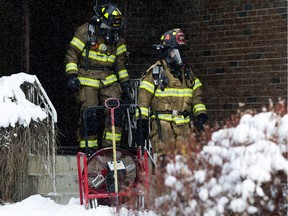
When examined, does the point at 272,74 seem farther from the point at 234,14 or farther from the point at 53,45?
the point at 53,45

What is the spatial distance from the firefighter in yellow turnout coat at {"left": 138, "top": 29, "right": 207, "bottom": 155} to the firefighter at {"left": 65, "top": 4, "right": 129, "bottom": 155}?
28.6 inches

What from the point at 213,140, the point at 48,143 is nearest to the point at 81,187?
the point at 48,143

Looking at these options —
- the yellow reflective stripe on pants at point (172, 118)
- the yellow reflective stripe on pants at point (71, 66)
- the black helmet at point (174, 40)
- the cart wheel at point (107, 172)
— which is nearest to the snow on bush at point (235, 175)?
the cart wheel at point (107, 172)

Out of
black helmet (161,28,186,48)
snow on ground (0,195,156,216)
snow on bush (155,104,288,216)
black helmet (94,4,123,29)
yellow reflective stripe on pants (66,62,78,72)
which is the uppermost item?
black helmet (94,4,123,29)

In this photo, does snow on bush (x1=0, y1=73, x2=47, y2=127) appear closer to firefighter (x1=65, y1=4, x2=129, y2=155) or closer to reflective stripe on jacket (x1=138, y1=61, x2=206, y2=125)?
firefighter (x1=65, y1=4, x2=129, y2=155)

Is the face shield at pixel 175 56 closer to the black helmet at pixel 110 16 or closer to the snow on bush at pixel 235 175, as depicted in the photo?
the black helmet at pixel 110 16

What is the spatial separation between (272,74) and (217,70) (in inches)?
34.4

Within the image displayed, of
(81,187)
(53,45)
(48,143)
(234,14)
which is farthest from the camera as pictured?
(53,45)

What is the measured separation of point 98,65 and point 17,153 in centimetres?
177

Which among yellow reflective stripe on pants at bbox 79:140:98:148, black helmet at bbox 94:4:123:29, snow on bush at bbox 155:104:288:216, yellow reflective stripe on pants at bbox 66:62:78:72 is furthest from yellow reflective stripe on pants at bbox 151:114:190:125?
snow on bush at bbox 155:104:288:216

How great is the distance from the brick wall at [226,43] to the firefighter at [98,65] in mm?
1650

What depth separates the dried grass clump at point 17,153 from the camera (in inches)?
336

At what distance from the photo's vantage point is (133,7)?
37.9ft

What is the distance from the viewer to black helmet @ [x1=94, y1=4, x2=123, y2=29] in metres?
9.48
